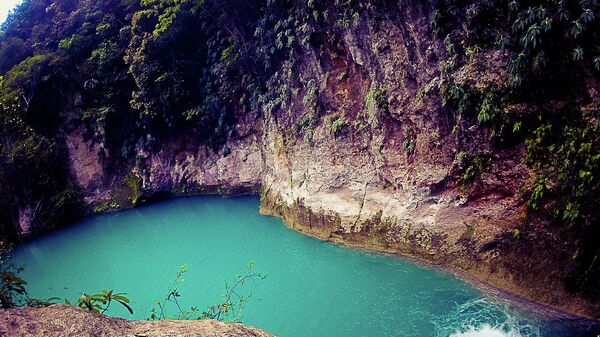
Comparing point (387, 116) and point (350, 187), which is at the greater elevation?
point (387, 116)

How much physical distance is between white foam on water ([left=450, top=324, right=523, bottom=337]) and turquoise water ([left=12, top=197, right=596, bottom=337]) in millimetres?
18

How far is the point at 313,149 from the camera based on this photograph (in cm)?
1469

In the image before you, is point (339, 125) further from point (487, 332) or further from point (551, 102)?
point (487, 332)

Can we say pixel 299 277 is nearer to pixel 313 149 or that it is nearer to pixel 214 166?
pixel 313 149

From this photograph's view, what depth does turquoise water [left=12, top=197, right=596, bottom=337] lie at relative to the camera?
27.6ft

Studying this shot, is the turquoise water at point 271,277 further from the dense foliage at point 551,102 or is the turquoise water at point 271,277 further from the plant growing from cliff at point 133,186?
the plant growing from cliff at point 133,186

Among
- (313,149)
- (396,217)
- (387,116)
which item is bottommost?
(396,217)

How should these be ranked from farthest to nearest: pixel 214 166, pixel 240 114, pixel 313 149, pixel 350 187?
pixel 214 166
pixel 240 114
pixel 313 149
pixel 350 187

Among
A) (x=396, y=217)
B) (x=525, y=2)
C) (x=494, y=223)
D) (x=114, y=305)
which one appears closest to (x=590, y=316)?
(x=494, y=223)

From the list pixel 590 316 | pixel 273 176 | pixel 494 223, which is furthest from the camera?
pixel 273 176

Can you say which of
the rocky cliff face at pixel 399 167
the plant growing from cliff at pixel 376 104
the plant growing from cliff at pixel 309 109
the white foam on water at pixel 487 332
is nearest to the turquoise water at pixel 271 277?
the white foam on water at pixel 487 332

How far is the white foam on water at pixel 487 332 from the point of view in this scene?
766cm

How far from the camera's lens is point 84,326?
414 centimetres

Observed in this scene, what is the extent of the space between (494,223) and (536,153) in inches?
74.0
